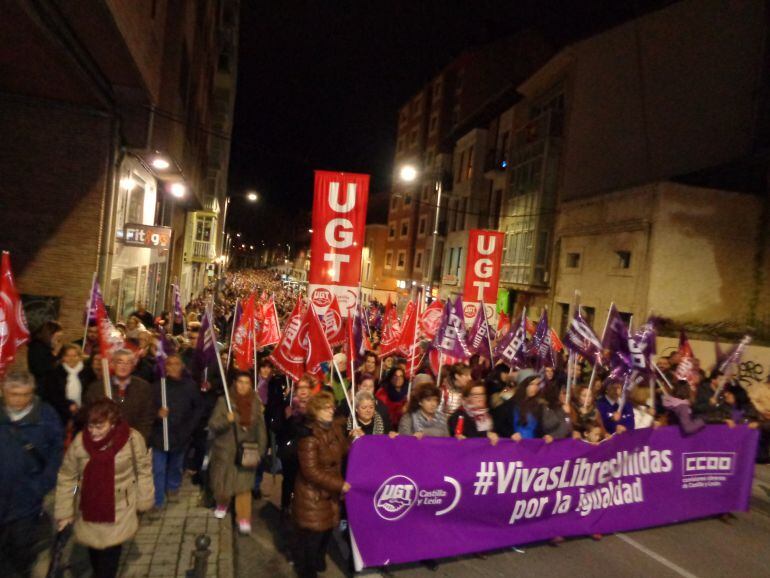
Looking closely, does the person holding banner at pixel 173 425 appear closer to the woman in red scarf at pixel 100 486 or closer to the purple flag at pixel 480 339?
the woman in red scarf at pixel 100 486

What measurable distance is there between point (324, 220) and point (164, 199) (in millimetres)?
12135

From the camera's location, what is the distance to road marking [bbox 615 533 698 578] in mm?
5700

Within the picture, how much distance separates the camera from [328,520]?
15.1 feet

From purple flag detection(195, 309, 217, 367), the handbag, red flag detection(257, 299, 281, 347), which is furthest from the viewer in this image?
red flag detection(257, 299, 281, 347)

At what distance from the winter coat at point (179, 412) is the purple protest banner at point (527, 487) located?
2.16 m

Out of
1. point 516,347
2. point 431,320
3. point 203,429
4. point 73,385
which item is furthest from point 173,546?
point 431,320

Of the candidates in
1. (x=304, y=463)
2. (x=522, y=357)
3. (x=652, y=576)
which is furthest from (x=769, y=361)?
(x=304, y=463)

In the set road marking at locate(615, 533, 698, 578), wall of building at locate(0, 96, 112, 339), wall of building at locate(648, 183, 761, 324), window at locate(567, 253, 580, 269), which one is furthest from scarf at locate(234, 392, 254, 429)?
window at locate(567, 253, 580, 269)

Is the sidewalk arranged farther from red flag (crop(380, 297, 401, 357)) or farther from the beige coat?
red flag (crop(380, 297, 401, 357))

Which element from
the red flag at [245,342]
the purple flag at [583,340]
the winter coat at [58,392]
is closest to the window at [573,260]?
the purple flag at [583,340]

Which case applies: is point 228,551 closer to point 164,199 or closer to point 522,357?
point 522,357

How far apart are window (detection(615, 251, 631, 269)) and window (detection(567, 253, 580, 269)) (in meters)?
2.63

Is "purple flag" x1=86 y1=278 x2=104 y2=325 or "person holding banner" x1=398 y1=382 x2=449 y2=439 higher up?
"purple flag" x1=86 y1=278 x2=104 y2=325

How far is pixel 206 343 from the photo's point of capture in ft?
22.6
